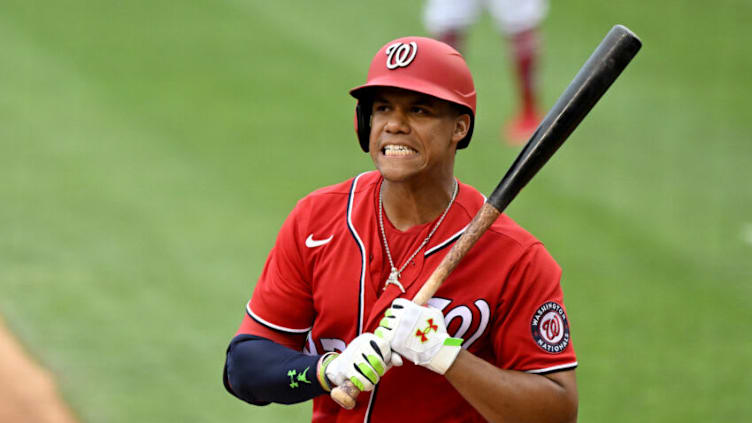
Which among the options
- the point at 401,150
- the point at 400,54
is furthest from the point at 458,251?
the point at 400,54

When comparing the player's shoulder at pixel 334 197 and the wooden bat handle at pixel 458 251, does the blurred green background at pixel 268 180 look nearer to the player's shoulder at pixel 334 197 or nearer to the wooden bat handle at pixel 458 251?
the player's shoulder at pixel 334 197

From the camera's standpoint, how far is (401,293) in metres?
2.61

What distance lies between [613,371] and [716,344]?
25.0 inches

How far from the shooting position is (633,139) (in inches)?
305

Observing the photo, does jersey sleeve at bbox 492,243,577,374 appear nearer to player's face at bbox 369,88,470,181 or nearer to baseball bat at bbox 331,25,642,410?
baseball bat at bbox 331,25,642,410

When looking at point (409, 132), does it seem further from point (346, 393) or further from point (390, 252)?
point (346, 393)

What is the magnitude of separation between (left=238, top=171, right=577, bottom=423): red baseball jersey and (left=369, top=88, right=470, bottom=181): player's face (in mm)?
184

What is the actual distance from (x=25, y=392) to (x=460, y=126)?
10.6ft

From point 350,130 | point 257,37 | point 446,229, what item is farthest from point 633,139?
point 446,229

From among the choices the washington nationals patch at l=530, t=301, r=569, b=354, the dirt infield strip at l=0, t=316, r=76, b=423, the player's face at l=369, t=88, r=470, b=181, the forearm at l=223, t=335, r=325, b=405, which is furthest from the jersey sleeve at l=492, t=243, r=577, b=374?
the dirt infield strip at l=0, t=316, r=76, b=423

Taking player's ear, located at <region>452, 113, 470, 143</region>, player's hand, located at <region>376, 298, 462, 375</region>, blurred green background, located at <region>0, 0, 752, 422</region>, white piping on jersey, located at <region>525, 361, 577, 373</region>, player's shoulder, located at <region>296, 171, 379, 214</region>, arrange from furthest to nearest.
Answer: blurred green background, located at <region>0, 0, 752, 422</region> → player's shoulder, located at <region>296, 171, 379, 214</region> → player's ear, located at <region>452, 113, 470, 143</region> → white piping on jersey, located at <region>525, 361, 577, 373</region> → player's hand, located at <region>376, 298, 462, 375</region>

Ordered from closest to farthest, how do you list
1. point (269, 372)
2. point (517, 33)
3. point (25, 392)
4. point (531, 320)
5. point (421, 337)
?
1. point (421, 337)
2. point (531, 320)
3. point (269, 372)
4. point (25, 392)
5. point (517, 33)

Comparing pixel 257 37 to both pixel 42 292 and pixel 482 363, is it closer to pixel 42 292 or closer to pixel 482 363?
pixel 42 292

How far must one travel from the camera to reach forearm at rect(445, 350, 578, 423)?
2416 mm
